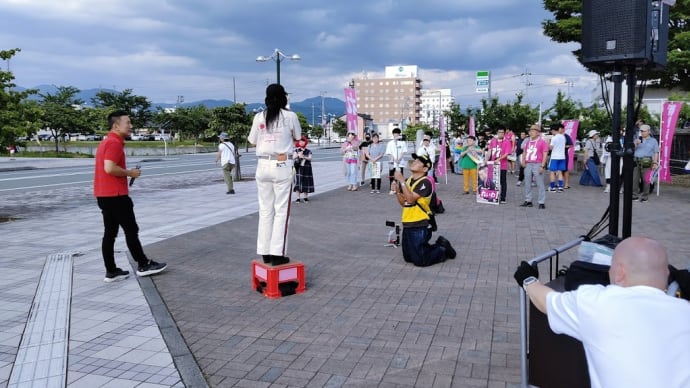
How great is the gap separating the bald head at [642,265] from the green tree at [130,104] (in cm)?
6144

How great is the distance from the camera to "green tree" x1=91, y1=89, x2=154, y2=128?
191ft

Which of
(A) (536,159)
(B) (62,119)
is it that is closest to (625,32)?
(A) (536,159)

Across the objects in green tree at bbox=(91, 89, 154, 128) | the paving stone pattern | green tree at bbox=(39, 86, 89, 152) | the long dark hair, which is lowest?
the paving stone pattern

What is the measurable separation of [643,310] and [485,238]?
21.6ft

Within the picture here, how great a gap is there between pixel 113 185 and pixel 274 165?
1962 mm

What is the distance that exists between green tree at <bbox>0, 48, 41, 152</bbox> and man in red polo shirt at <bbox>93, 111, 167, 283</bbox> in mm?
5986

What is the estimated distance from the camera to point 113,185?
5848mm

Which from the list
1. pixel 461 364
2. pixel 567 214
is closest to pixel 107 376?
pixel 461 364

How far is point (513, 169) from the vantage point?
2289 centimetres

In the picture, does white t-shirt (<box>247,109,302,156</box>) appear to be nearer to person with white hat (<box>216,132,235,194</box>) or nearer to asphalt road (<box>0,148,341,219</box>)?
asphalt road (<box>0,148,341,219</box>)

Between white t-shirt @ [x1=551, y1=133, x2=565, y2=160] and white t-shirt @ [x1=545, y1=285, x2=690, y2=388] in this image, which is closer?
white t-shirt @ [x1=545, y1=285, x2=690, y2=388]

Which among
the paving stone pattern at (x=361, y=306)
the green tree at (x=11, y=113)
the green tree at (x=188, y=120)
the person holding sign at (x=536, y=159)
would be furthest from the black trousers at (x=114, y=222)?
the green tree at (x=188, y=120)

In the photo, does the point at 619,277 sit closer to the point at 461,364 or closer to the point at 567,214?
the point at 461,364


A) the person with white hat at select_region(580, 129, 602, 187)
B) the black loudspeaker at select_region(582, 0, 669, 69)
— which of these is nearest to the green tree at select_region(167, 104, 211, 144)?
the person with white hat at select_region(580, 129, 602, 187)
